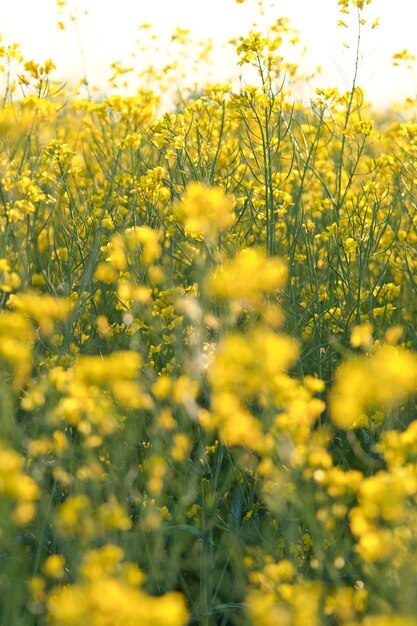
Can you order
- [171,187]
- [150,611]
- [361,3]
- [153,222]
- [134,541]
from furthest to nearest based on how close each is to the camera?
1. [153,222]
2. [361,3]
3. [171,187]
4. [134,541]
5. [150,611]

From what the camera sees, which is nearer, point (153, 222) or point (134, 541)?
point (134, 541)

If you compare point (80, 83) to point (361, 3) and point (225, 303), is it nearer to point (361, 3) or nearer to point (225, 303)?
point (361, 3)

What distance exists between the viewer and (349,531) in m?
2.88

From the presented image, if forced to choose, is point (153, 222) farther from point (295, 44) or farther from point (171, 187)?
point (295, 44)

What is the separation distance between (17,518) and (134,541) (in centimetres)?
42

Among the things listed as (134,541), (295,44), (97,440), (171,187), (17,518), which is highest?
(295,44)

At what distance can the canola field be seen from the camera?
5.66ft

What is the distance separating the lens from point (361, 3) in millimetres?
3473

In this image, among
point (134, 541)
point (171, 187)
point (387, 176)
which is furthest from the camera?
point (387, 176)

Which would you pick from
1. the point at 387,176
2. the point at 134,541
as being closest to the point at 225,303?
the point at 134,541

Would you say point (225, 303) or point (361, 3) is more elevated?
point (361, 3)

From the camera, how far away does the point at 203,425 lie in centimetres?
235

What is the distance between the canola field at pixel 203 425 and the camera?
5.66 feet

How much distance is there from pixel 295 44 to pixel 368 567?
2882 mm
